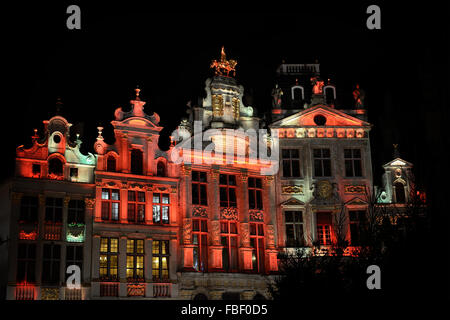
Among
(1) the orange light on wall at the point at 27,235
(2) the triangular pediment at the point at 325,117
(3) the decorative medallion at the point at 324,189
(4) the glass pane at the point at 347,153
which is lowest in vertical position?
(1) the orange light on wall at the point at 27,235

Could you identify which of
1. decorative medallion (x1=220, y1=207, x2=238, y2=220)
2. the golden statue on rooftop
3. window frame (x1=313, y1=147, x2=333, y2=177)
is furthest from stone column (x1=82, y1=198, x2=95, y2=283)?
window frame (x1=313, y1=147, x2=333, y2=177)

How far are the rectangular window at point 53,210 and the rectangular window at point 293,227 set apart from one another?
1271 centimetres

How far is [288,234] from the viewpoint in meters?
37.5

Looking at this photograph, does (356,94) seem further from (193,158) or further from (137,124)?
(137,124)

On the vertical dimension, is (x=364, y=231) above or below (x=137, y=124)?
below

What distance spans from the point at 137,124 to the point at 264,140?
7.62 meters

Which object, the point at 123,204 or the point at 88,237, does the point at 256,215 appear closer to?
the point at 123,204

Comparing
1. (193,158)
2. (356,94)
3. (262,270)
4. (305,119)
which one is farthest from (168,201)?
(356,94)

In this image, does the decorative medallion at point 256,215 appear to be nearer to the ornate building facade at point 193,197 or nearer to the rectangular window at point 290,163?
the ornate building facade at point 193,197

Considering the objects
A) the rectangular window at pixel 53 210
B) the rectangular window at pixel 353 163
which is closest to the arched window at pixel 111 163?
the rectangular window at pixel 53 210

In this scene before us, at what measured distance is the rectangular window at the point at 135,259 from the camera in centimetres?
3369
